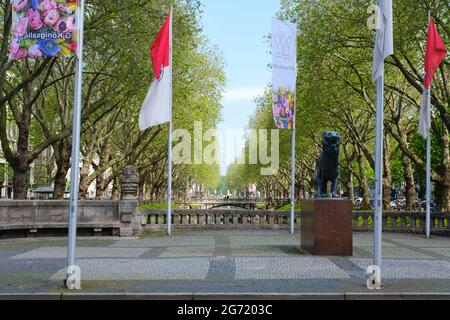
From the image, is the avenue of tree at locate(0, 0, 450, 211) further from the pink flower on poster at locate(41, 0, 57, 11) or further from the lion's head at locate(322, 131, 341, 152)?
the pink flower on poster at locate(41, 0, 57, 11)

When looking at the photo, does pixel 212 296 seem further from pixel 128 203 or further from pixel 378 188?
pixel 128 203

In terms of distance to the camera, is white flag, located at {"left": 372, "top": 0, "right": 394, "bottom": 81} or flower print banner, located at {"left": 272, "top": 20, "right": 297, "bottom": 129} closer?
white flag, located at {"left": 372, "top": 0, "right": 394, "bottom": 81}

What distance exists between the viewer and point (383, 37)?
40.3 ft

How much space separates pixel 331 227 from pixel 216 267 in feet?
11.6

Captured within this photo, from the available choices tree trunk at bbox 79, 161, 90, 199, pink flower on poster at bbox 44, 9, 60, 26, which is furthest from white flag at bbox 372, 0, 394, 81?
tree trunk at bbox 79, 161, 90, 199

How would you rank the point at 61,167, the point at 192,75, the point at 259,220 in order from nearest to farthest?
the point at 259,220 < the point at 61,167 < the point at 192,75

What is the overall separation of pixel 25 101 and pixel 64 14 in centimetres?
1724

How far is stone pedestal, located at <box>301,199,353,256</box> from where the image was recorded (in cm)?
1623

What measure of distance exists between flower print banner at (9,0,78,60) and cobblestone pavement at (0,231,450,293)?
4.32 meters

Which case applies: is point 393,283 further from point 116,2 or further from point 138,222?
point 116,2

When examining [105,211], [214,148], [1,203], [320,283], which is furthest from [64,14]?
[214,148]

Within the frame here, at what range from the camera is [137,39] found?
2714cm

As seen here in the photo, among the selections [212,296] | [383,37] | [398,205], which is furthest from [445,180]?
[398,205]
